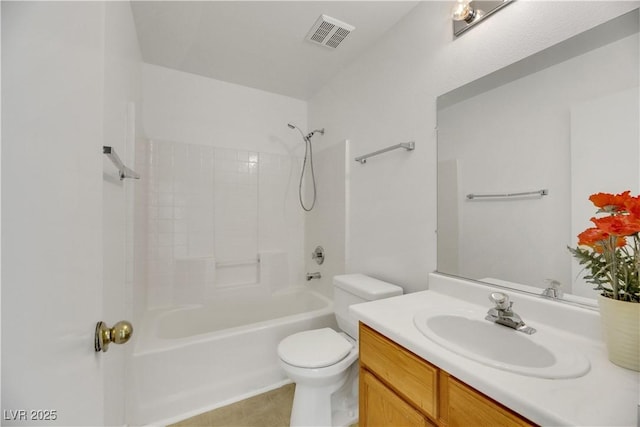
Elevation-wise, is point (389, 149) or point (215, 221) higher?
point (389, 149)

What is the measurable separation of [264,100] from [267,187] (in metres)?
0.87

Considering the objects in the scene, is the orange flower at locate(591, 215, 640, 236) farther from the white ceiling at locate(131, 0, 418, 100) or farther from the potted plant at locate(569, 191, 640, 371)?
the white ceiling at locate(131, 0, 418, 100)

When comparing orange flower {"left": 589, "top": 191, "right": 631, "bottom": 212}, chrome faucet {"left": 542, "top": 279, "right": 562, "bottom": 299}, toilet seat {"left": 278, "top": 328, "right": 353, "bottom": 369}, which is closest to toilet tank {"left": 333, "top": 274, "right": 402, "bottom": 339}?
toilet seat {"left": 278, "top": 328, "right": 353, "bottom": 369}

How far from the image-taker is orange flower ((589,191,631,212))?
0.69 meters

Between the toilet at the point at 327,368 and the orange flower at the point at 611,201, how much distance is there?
0.94m

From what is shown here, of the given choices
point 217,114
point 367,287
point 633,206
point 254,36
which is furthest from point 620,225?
point 217,114

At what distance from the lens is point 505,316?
909 mm

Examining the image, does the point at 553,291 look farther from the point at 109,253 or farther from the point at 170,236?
the point at 170,236

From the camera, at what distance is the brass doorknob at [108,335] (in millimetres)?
546

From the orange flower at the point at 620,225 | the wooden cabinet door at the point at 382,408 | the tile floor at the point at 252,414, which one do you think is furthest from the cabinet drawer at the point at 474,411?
the tile floor at the point at 252,414

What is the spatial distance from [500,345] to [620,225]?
520 mm

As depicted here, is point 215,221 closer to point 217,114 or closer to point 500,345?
point 217,114

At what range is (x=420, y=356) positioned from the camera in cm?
79

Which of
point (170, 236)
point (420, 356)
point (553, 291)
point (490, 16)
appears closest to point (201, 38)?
point (170, 236)
